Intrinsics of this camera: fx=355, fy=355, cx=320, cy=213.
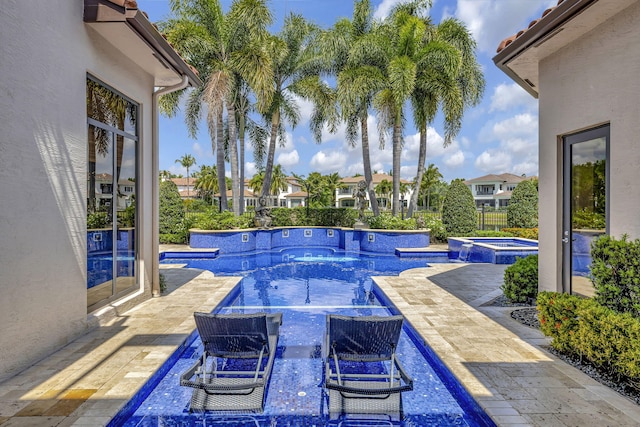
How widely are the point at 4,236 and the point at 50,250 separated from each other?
0.73 m

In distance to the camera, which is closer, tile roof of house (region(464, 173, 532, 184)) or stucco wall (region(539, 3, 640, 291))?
stucco wall (region(539, 3, 640, 291))

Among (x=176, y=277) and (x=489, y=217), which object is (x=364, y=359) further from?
Answer: (x=489, y=217)

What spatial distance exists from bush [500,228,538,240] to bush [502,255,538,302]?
454 inches

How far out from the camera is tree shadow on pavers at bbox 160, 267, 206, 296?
858cm

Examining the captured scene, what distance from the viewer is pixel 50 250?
4.62 meters

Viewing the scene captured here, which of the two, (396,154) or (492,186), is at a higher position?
(492,186)

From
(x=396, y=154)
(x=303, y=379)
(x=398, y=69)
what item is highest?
(x=398, y=69)

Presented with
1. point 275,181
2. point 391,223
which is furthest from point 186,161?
point 391,223

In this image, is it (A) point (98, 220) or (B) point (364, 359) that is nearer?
(B) point (364, 359)

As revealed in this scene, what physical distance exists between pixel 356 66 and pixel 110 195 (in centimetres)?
1470

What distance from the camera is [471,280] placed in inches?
370

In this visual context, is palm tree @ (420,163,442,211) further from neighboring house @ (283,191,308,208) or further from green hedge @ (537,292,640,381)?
green hedge @ (537,292,640,381)

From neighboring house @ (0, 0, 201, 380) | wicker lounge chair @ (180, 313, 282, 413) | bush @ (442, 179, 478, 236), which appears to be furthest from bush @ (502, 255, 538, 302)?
bush @ (442, 179, 478, 236)

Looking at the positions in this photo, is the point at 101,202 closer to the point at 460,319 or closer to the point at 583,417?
the point at 460,319
